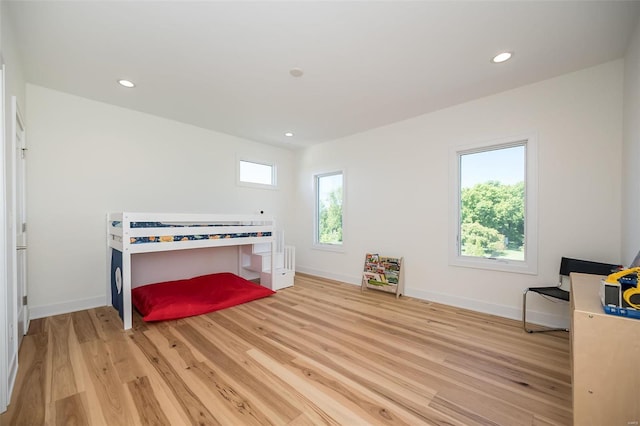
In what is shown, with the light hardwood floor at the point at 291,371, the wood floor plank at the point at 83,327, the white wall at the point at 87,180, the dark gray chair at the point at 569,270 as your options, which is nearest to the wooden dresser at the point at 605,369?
the light hardwood floor at the point at 291,371

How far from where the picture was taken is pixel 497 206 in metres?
3.06

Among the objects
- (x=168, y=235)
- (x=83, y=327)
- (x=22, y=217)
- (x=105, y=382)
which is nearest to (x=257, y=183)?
(x=168, y=235)

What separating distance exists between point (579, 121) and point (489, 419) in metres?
2.86

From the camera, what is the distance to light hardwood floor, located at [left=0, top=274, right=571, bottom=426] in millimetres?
1469

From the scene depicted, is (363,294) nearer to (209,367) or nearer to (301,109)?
Result: (209,367)

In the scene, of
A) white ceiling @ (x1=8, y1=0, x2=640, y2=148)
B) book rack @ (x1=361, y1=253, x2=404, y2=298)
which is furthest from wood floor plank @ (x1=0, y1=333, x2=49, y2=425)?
book rack @ (x1=361, y1=253, x2=404, y2=298)

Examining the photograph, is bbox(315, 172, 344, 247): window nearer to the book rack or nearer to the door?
the book rack

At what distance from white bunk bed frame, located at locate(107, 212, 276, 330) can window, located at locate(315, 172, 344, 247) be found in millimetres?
1264

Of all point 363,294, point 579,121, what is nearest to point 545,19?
point 579,121

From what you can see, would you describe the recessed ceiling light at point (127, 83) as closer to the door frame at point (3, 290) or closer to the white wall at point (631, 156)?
the door frame at point (3, 290)

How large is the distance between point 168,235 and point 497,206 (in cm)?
391

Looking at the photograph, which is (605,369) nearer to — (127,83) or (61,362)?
(61,362)

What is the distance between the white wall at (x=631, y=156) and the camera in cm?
189

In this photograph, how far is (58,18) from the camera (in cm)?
186
